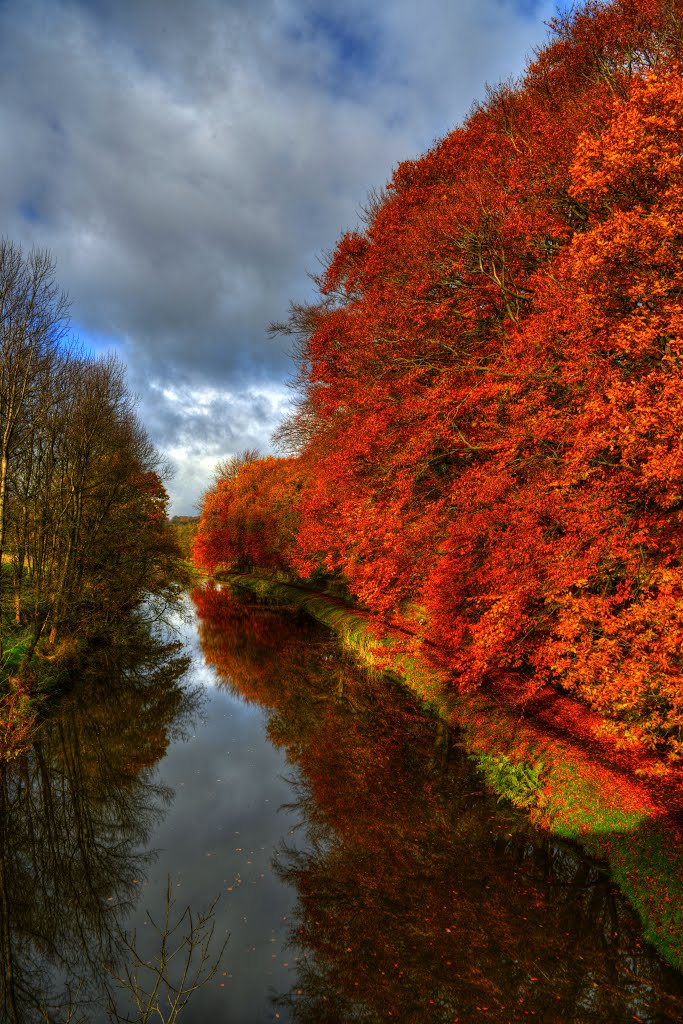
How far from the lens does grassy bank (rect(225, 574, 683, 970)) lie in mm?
10211

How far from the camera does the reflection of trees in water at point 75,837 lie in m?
9.23

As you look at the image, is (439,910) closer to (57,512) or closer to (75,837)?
(75,837)

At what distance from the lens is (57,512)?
23.0 metres

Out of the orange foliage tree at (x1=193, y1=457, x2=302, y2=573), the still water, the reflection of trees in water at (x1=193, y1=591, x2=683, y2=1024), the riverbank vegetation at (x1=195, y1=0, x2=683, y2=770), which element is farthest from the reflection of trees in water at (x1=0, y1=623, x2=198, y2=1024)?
the orange foliage tree at (x1=193, y1=457, x2=302, y2=573)

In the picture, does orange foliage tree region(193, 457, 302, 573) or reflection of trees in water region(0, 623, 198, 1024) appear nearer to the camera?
reflection of trees in water region(0, 623, 198, 1024)

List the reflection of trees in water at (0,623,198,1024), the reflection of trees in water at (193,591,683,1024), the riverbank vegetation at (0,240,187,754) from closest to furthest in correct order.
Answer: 1. the reflection of trees in water at (193,591,683,1024)
2. the reflection of trees in water at (0,623,198,1024)
3. the riverbank vegetation at (0,240,187,754)

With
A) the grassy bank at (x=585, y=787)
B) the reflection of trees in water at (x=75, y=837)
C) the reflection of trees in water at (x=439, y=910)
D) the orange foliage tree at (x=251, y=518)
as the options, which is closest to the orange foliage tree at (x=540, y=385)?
the grassy bank at (x=585, y=787)

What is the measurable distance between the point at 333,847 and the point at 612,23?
882 inches

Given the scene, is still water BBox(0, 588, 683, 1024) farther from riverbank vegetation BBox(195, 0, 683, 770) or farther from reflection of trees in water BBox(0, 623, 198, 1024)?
riverbank vegetation BBox(195, 0, 683, 770)

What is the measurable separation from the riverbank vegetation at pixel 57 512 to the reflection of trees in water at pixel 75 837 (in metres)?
1.72

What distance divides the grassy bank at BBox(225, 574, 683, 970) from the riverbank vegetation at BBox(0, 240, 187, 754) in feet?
45.3

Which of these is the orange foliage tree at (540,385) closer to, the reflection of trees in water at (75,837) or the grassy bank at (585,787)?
the grassy bank at (585,787)

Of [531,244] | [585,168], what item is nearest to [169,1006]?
[585,168]

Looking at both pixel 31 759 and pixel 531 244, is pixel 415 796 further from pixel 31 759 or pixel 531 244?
pixel 531 244
